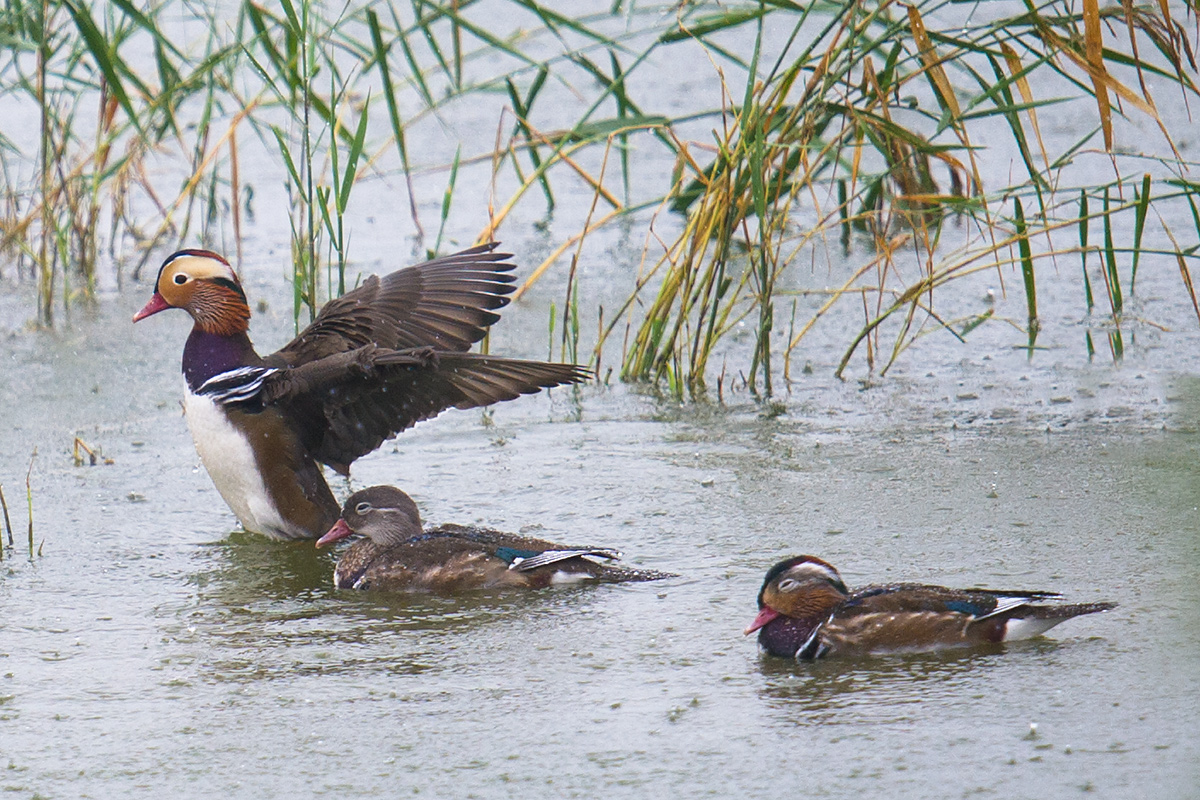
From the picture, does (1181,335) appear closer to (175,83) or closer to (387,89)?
(387,89)

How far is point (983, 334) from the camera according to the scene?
22.4ft

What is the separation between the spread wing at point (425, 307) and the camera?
16.2 feet

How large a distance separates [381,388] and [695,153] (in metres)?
5.06

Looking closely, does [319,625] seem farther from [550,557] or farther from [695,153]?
[695,153]

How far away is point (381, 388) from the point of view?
4.51 metres

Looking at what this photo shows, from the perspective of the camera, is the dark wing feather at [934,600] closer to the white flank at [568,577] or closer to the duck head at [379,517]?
the white flank at [568,577]

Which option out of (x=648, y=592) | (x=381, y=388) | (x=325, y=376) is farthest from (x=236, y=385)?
(x=648, y=592)

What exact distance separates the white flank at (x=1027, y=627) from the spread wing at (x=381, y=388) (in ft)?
4.39

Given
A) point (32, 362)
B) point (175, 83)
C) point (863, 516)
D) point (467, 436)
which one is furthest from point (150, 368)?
point (863, 516)

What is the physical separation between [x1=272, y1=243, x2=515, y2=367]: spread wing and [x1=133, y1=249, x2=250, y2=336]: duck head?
0.21 meters

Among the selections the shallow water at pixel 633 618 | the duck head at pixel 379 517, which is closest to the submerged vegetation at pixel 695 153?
the shallow water at pixel 633 618

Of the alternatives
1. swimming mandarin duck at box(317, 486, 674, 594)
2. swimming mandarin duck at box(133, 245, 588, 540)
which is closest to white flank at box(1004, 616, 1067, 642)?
swimming mandarin duck at box(317, 486, 674, 594)

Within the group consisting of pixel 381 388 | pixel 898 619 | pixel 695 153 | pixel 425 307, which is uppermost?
pixel 695 153

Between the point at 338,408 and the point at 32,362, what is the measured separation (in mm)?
2667
